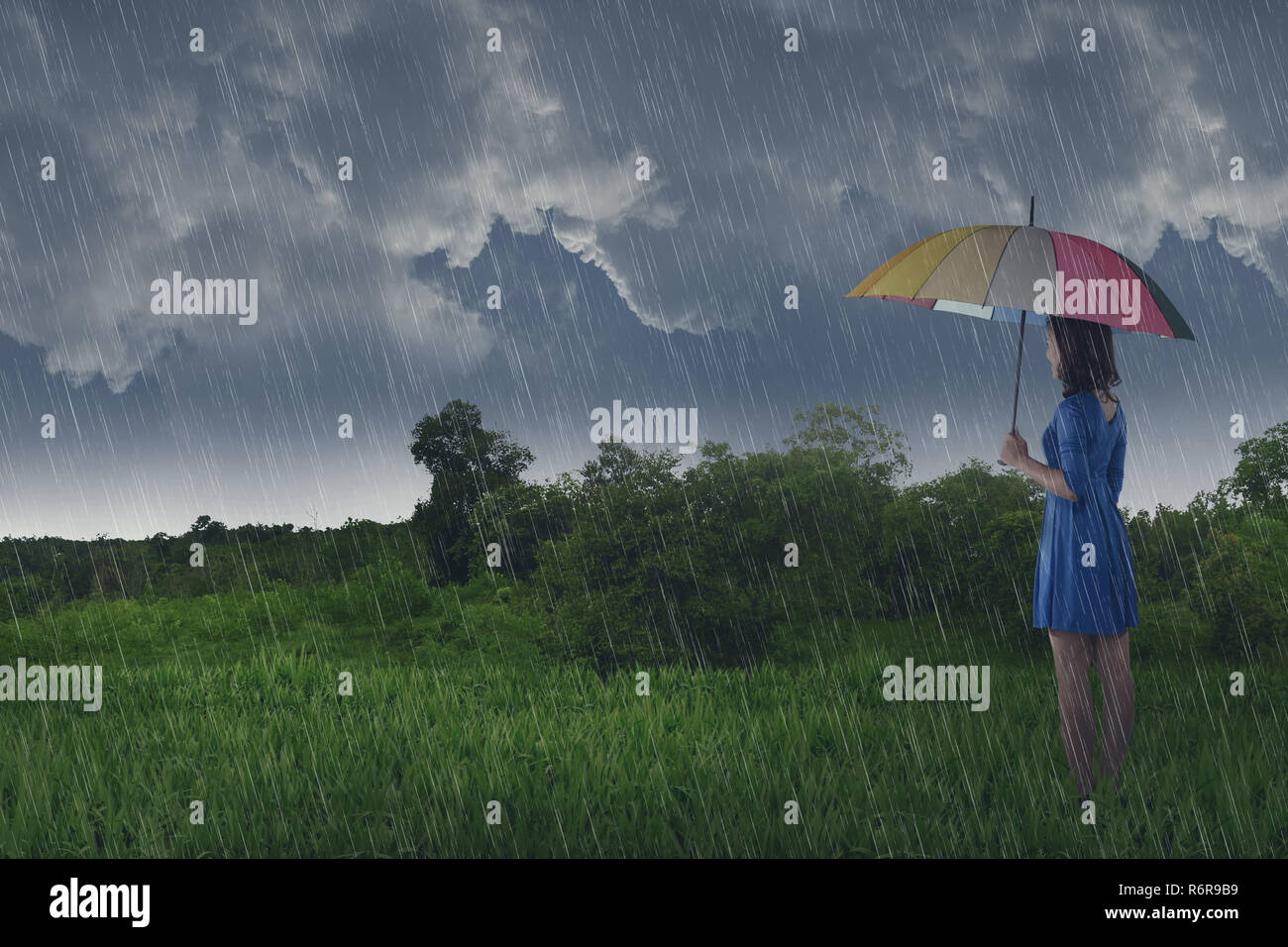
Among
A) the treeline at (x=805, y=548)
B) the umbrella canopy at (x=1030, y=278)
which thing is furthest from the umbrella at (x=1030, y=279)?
the treeline at (x=805, y=548)

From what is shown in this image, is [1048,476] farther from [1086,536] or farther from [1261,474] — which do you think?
[1261,474]

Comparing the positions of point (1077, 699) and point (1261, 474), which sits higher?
point (1261, 474)

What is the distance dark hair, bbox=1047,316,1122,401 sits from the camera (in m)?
3.59

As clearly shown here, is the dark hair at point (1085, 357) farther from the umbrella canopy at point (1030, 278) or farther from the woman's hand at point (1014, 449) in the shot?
the woman's hand at point (1014, 449)

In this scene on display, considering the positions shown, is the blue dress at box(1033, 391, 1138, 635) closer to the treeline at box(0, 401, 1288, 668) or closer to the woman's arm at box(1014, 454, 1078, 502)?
the woman's arm at box(1014, 454, 1078, 502)

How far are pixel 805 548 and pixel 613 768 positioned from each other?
4.06m

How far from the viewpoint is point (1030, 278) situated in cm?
379

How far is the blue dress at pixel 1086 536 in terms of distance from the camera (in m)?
3.50

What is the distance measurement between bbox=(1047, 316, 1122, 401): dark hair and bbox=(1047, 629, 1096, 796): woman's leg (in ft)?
3.55

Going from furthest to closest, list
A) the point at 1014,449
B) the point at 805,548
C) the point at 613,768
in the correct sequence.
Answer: the point at 805,548 → the point at 613,768 → the point at 1014,449

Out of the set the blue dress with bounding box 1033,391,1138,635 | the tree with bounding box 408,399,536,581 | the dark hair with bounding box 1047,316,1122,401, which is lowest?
the blue dress with bounding box 1033,391,1138,635

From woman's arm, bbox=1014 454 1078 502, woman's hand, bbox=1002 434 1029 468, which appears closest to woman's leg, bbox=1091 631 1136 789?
woman's arm, bbox=1014 454 1078 502

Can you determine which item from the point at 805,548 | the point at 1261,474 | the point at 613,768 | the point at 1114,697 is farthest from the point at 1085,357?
the point at 1261,474

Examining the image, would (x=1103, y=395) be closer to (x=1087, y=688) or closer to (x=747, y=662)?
(x=1087, y=688)
